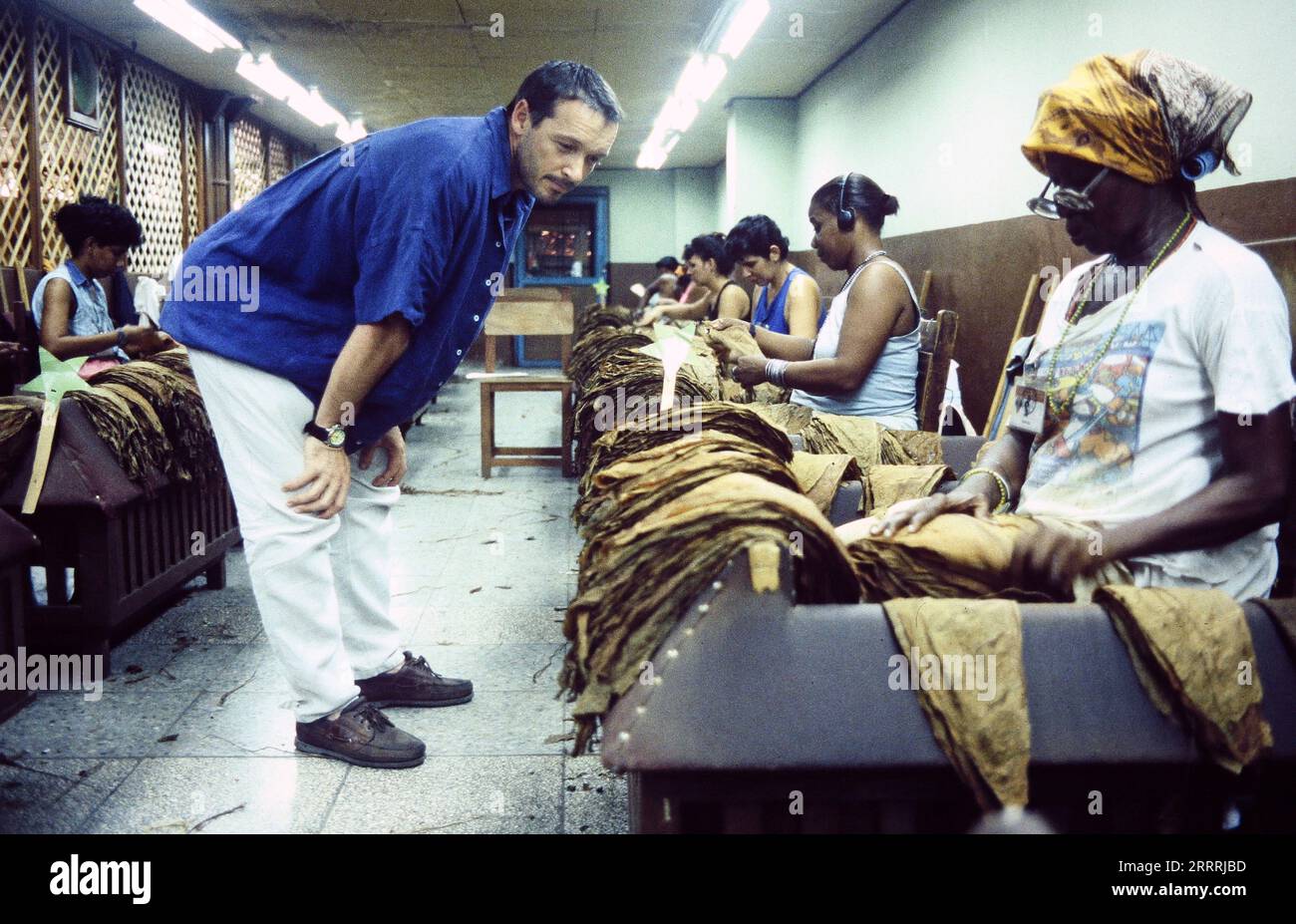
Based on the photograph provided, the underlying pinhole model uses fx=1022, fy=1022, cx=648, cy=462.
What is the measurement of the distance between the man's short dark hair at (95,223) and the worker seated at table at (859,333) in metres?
2.53

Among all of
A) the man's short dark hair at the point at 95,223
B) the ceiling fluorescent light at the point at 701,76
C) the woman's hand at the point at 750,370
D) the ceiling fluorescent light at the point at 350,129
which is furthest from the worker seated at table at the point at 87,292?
the ceiling fluorescent light at the point at 350,129

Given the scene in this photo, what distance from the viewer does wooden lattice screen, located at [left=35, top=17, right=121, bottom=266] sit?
6840mm

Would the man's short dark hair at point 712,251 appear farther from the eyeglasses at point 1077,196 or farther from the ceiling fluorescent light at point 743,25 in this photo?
the eyeglasses at point 1077,196

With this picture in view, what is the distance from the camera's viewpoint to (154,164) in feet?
28.3

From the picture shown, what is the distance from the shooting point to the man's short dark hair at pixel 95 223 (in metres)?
3.90

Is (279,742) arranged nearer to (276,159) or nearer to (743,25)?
(743,25)

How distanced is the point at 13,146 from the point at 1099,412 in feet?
23.4

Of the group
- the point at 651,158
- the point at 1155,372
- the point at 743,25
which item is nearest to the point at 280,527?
the point at 1155,372

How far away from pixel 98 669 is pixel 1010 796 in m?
2.41

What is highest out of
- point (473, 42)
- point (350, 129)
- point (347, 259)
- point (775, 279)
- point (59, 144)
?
point (350, 129)

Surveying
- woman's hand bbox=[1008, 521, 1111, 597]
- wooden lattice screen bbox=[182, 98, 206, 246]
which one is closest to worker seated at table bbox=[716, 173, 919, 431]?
woman's hand bbox=[1008, 521, 1111, 597]

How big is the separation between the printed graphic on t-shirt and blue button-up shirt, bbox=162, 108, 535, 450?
1072mm

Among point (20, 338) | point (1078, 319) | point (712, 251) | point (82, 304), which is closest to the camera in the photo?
point (1078, 319)

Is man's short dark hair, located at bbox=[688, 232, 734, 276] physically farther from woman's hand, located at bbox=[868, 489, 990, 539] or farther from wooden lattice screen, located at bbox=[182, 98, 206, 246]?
wooden lattice screen, located at bbox=[182, 98, 206, 246]
